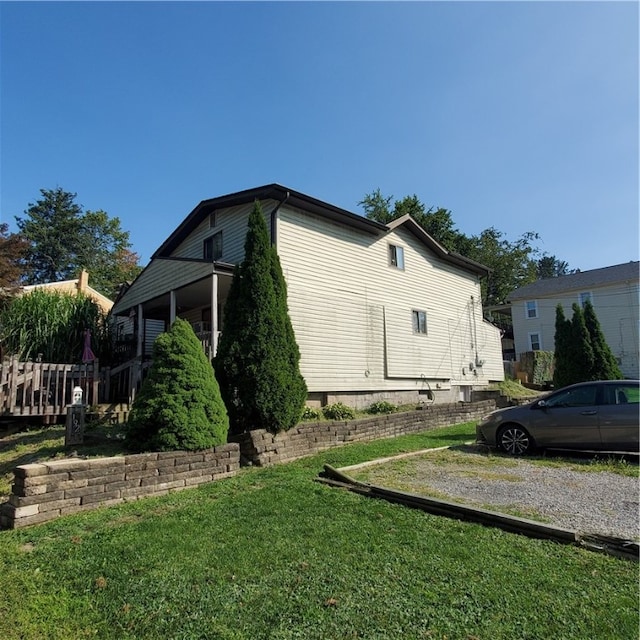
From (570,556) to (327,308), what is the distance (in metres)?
10.4

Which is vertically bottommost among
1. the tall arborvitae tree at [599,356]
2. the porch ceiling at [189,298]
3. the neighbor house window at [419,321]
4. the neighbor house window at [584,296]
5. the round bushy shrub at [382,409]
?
the round bushy shrub at [382,409]

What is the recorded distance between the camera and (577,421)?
25.6 feet

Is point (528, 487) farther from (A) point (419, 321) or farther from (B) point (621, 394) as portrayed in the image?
(A) point (419, 321)

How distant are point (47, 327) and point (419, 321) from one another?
1265cm

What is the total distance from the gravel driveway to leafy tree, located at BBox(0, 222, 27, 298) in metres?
16.4

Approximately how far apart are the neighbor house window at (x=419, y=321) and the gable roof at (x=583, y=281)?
19341 mm

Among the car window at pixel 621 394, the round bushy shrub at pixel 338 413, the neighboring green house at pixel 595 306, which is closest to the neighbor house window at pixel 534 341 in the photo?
the neighboring green house at pixel 595 306

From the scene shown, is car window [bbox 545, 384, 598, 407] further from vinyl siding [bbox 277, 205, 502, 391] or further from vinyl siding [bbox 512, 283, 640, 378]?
vinyl siding [bbox 512, 283, 640, 378]

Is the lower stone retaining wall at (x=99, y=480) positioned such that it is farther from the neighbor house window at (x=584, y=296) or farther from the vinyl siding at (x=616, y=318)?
the neighbor house window at (x=584, y=296)

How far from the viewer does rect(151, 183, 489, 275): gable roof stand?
12.6m

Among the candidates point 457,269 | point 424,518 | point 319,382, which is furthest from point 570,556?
point 457,269

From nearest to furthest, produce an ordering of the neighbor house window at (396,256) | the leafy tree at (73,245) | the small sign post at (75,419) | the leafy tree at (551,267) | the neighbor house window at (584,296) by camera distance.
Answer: the small sign post at (75,419), the neighbor house window at (396,256), the neighbor house window at (584,296), the leafy tree at (73,245), the leafy tree at (551,267)

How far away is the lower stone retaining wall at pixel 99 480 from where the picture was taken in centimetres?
472

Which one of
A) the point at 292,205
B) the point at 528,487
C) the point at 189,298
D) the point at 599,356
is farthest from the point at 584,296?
the point at 528,487
